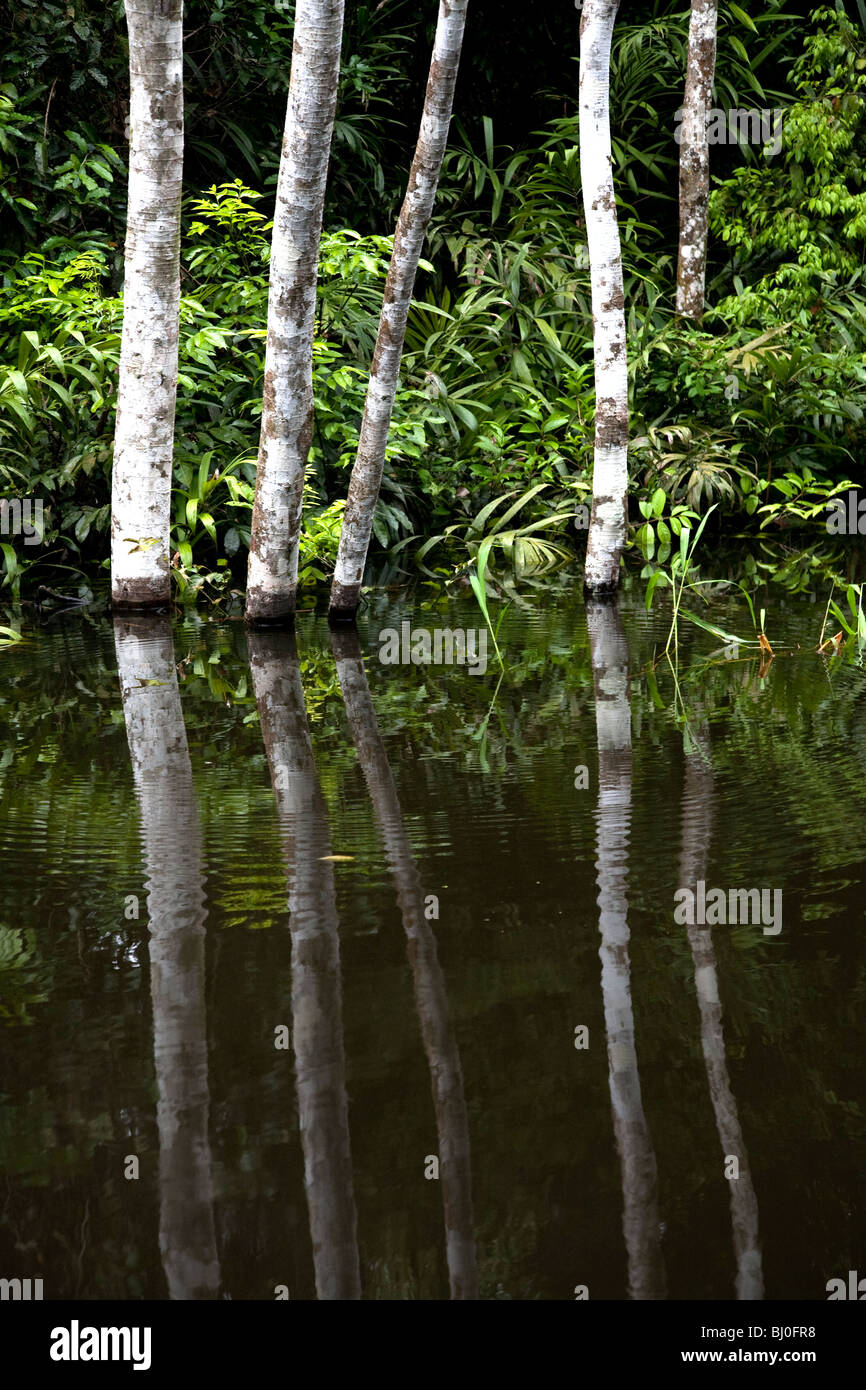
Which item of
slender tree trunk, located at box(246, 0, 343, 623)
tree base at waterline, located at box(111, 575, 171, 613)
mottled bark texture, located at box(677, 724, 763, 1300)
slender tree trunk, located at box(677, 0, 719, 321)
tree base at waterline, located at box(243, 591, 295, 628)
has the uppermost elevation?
slender tree trunk, located at box(677, 0, 719, 321)

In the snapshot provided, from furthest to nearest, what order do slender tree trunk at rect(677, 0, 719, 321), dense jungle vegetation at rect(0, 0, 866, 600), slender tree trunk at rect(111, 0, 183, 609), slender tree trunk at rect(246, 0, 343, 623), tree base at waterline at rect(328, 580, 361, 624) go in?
slender tree trunk at rect(677, 0, 719, 321) → dense jungle vegetation at rect(0, 0, 866, 600) → tree base at waterline at rect(328, 580, 361, 624) → slender tree trunk at rect(111, 0, 183, 609) → slender tree trunk at rect(246, 0, 343, 623)

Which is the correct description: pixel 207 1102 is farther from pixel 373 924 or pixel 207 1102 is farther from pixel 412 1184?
pixel 373 924

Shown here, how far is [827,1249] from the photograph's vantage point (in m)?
1.57

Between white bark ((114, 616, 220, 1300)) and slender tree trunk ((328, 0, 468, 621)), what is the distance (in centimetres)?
177

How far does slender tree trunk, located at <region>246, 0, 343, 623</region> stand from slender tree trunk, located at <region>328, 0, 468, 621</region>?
0.29 metres

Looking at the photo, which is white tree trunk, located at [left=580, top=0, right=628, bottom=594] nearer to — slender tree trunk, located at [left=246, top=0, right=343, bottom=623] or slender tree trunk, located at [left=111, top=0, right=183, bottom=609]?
slender tree trunk, located at [left=246, top=0, right=343, bottom=623]

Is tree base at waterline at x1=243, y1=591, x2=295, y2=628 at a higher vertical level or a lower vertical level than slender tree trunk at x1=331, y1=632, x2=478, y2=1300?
higher

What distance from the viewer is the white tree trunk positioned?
5809 mm

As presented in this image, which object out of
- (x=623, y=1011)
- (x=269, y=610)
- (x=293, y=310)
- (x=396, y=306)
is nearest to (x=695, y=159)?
(x=396, y=306)

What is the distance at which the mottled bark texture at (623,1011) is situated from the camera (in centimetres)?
159

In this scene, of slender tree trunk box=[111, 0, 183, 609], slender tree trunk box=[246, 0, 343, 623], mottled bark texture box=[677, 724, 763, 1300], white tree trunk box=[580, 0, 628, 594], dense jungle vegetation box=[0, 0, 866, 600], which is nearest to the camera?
mottled bark texture box=[677, 724, 763, 1300]

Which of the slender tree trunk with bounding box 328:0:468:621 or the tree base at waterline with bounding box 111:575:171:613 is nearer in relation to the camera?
the slender tree trunk with bounding box 328:0:468:621

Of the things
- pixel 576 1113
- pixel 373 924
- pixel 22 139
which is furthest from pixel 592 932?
pixel 22 139

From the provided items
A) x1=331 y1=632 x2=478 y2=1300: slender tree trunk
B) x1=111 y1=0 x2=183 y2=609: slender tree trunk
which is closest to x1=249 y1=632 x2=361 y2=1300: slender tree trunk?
x1=331 y1=632 x2=478 y2=1300: slender tree trunk
